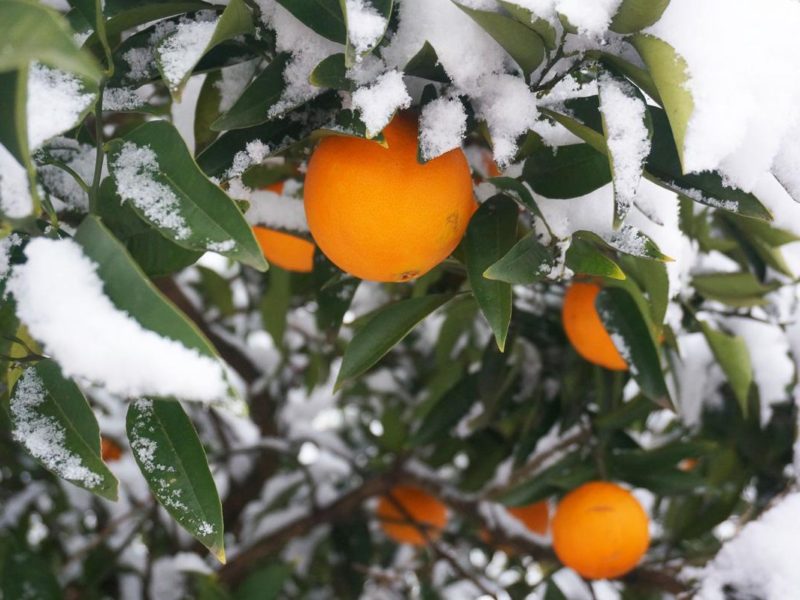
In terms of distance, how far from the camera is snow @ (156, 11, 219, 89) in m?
0.57

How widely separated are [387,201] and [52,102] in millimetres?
267

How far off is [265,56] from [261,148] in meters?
0.12

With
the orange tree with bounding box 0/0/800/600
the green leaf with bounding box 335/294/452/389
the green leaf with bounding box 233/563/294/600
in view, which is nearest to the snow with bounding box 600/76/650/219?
the orange tree with bounding box 0/0/800/600

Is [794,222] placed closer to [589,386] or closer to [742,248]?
[742,248]

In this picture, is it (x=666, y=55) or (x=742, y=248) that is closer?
(x=666, y=55)

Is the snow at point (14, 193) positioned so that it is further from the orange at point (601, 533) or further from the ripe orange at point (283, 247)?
the orange at point (601, 533)

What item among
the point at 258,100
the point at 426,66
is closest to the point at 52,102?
the point at 258,100

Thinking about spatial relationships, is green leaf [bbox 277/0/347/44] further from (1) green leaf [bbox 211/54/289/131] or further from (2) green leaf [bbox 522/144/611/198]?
(2) green leaf [bbox 522/144/611/198]

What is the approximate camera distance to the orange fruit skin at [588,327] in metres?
0.98

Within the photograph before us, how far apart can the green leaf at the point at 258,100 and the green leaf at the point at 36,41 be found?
0.67 feet

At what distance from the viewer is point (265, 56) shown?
734 millimetres

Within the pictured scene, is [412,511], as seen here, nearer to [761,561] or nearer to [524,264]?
[761,561]

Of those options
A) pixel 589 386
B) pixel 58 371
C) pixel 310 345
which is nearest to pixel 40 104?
pixel 58 371

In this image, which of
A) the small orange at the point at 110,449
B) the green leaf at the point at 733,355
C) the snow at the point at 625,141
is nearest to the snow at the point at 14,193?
the snow at the point at 625,141
